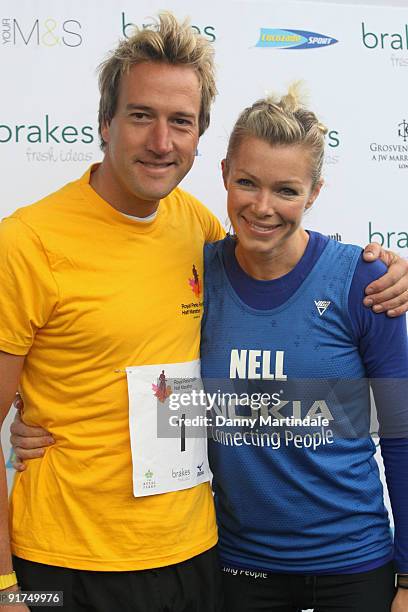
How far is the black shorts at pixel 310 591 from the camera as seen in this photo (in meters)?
1.53

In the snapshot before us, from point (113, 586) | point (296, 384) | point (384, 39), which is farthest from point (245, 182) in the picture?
point (384, 39)

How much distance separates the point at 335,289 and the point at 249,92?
1.25 metres

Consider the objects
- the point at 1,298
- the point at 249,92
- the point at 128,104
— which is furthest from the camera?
the point at 249,92

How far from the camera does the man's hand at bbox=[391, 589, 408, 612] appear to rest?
1.51 meters

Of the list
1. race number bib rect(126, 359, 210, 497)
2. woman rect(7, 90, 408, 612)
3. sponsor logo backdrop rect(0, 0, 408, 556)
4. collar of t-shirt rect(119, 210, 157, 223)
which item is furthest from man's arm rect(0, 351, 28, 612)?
sponsor logo backdrop rect(0, 0, 408, 556)

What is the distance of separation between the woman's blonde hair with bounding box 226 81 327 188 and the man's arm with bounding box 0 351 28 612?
0.60 meters

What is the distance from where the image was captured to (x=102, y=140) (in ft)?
5.26

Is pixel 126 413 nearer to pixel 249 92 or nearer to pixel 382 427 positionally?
pixel 382 427

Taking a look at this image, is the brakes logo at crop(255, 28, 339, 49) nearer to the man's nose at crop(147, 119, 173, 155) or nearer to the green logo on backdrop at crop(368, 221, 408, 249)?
the green logo on backdrop at crop(368, 221, 408, 249)

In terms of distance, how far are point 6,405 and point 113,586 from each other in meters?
0.41

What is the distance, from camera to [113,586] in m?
1.44

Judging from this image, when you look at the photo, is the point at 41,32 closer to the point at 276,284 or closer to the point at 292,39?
the point at 292,39

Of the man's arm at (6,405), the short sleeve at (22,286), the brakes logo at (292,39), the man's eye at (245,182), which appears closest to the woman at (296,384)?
the man's eye at (245,182)

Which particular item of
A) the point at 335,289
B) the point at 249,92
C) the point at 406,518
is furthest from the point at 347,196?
the point at 406,518
